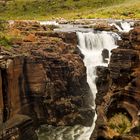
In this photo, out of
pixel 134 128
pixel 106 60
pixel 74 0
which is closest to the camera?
pixel 134 128

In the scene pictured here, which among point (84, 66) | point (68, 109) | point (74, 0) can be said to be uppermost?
point (74, 0)

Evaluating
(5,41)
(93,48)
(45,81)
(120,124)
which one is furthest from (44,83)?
(120,124)

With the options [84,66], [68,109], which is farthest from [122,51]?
[84,66]

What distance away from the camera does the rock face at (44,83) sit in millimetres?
59406

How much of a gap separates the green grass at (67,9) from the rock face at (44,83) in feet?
223

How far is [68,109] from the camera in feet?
217

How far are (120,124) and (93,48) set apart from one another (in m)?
45.3

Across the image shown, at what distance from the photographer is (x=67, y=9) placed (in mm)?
157375

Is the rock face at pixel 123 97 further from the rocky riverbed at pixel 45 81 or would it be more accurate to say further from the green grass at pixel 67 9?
the green grass at pixel 67 9

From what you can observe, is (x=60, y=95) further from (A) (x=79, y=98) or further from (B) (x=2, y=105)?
(B) (x=2, y=105)

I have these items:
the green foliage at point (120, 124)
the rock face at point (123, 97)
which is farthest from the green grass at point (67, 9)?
the green foliage at point (120, 124)

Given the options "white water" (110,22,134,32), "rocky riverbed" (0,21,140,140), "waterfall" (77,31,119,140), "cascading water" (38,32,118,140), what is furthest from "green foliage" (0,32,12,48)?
"white water" (110,22,134,32)

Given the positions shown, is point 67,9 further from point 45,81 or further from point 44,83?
point 44,83

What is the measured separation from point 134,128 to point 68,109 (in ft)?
118
